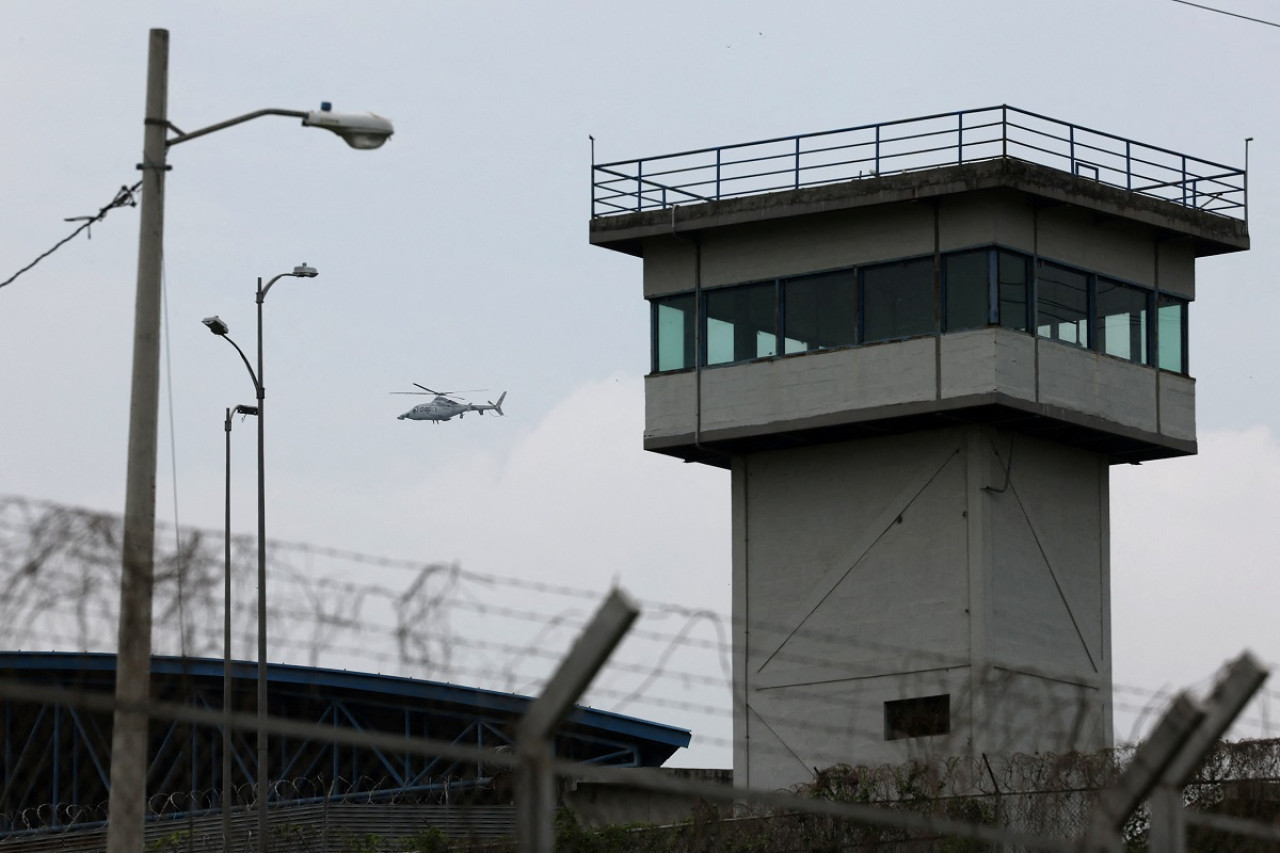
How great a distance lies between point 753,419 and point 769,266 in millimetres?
2254

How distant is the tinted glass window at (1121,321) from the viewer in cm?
3338

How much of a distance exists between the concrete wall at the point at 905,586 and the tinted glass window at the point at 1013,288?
1.55 meters

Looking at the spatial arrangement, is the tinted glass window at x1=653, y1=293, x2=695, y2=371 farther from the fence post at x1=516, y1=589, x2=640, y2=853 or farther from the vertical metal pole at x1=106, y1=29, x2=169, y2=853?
the fence post at x1=516, y1=589, x2=640, y2=853

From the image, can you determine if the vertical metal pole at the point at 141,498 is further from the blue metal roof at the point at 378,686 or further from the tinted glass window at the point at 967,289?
the blue metal roof at the point at 378,686

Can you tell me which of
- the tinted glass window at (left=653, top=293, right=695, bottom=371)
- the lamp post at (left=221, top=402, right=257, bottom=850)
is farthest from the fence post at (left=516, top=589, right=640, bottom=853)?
the tinted glass window at (left=653, top=293, right=695, bottom=371)

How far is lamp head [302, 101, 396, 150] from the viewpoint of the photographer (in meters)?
14.0

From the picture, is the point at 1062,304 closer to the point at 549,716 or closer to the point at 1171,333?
the point at 1171,333

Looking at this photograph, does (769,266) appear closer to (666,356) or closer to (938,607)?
(666,356)

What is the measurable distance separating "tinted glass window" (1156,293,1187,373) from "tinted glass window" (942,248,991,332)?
140 inches

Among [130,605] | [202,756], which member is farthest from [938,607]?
[130,605]

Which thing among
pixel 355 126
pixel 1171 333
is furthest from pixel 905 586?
pixel 355 126

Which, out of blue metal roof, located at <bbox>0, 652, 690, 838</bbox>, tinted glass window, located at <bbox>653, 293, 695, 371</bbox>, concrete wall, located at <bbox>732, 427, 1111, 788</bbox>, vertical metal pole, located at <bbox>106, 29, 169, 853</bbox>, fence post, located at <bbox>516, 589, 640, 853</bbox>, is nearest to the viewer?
fence post, located at <bbox>516, 589, 640, 853</bbox>

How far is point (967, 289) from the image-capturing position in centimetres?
3206

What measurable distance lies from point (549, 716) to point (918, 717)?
23.3 meters
